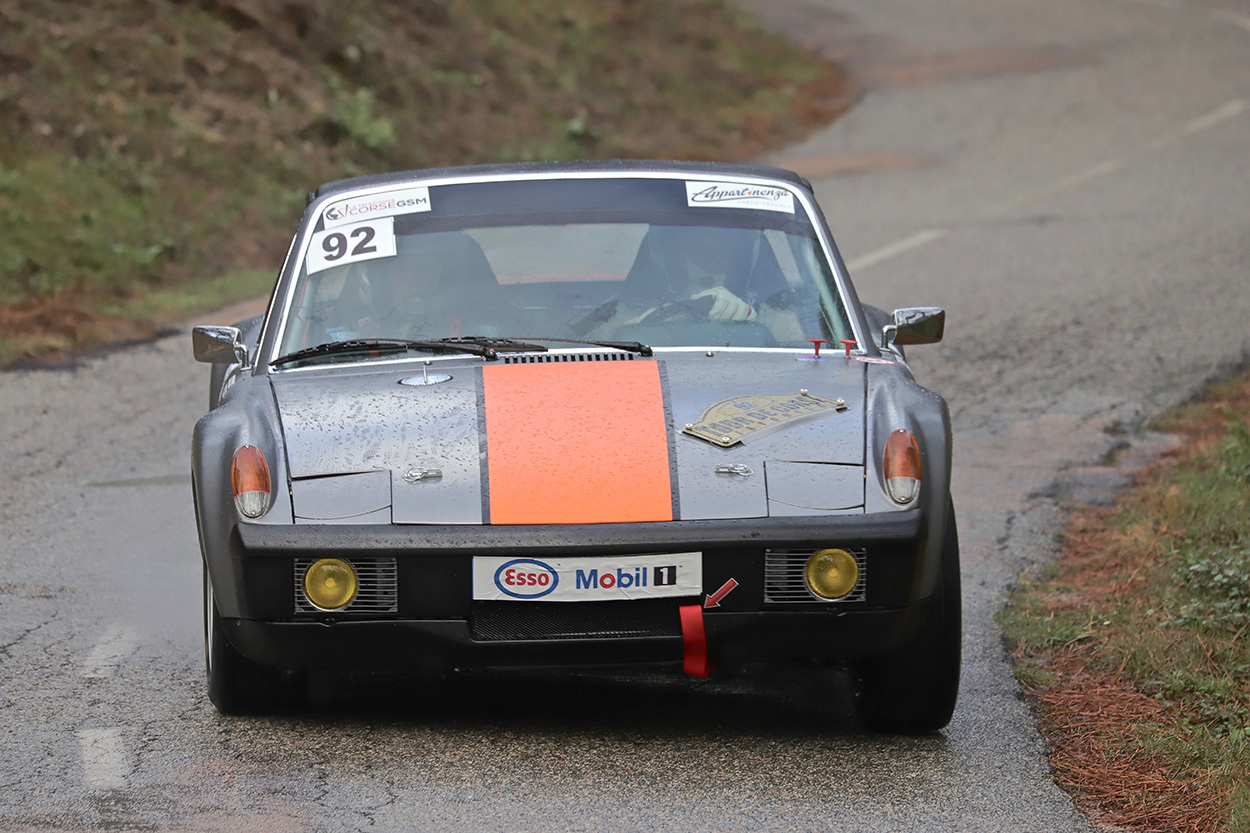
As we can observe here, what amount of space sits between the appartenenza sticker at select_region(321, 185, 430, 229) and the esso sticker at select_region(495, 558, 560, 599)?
181cm

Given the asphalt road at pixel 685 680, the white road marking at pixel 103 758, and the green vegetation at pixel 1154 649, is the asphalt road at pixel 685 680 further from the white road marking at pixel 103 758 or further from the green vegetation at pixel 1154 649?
the green vegetation at pixel 1154 649

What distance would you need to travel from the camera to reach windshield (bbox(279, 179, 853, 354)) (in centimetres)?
552

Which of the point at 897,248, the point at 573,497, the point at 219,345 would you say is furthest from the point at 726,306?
the point at 897,248

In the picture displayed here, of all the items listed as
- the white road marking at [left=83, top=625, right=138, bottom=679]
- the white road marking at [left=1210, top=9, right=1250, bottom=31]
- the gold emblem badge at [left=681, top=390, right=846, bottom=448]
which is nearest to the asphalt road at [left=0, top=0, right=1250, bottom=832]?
the white road marking at [left=83, top=625, right=138, bottom=679]

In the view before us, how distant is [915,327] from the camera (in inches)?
229

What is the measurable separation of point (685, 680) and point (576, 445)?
40.3 inches

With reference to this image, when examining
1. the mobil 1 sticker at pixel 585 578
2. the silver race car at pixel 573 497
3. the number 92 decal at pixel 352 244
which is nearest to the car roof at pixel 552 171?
the number 92 decal at pixel 352 244

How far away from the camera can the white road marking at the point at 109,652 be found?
5.36 meters

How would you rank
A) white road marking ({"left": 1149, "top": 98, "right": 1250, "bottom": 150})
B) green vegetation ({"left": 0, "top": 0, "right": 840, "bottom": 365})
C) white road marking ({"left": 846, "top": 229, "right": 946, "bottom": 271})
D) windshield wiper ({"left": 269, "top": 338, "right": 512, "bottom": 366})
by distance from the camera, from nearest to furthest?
windshield wiper ({"left": 269, "top": 338, "right": 512, "bottom": 366}), green vegetation ({"left": 0, "top": 0, "right": 840, "bottom": 365}), white road marking ({"left": 846, "top": 229, "right": 946, "bottom": 271}), white road marking ({"left": 1149, "top": 98, "right": 1250, "bottom": 150})

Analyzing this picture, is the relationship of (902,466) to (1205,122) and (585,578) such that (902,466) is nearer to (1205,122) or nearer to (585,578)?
(585,578)

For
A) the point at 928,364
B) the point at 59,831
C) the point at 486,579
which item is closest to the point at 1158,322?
the point at 928,364

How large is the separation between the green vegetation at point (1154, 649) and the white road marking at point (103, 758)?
2355 millimetres

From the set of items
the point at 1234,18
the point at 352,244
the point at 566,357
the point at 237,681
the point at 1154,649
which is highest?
the point at 352,244

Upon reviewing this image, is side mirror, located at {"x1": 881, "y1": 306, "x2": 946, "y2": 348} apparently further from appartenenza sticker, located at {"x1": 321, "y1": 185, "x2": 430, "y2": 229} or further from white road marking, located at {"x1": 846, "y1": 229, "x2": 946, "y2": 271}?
white road marking, located at {"x1": 846, "y1": 229, "x2": 946, "y2": 271}
